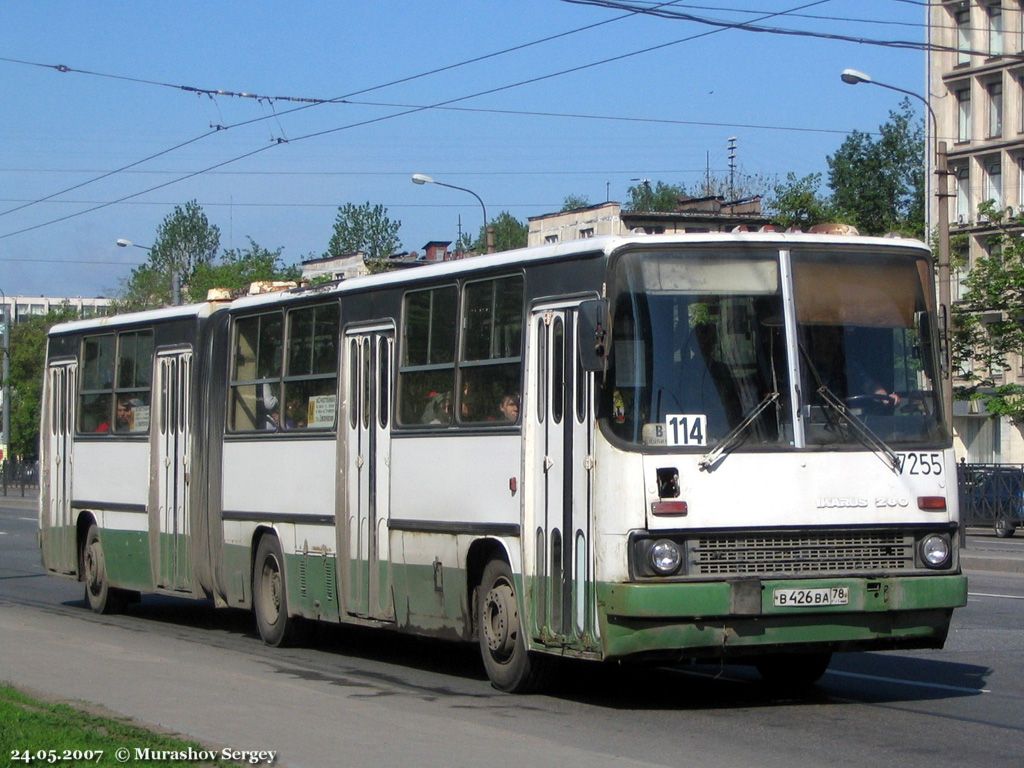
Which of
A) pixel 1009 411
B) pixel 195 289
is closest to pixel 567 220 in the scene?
pixel 195 289

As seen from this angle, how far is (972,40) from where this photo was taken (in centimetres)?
6544

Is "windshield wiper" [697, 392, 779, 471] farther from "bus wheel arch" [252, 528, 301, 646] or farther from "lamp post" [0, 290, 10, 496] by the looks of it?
"lamp post" [0, 290, 10, 496]

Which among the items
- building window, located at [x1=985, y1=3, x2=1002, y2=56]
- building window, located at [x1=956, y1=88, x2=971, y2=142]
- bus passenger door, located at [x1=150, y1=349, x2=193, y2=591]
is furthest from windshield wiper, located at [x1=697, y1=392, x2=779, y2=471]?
building window, located at [x1=956, y1=88, x2=971, y2=142]

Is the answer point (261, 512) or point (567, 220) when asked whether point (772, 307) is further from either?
point (567, 220)

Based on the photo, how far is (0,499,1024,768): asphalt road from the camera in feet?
29.5

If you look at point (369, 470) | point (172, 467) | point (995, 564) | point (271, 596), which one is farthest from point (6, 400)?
point (369, 470)

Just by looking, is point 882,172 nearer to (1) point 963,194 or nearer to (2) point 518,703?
(1) point 963,194

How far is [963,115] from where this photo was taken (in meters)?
67.2

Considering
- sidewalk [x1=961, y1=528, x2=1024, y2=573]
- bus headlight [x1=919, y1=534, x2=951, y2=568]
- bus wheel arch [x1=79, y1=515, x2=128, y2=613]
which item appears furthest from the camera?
sidewalk [x1=961, y1=528, x2=1024, y2=573]

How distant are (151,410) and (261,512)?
3068 mm

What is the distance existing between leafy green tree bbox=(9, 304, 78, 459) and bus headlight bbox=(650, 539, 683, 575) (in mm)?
74880

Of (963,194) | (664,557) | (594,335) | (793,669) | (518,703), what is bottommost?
(518,703)

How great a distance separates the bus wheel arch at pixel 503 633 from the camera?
11484 millimetres

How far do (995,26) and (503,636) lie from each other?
57794 millimetres
